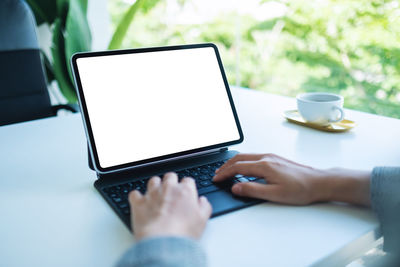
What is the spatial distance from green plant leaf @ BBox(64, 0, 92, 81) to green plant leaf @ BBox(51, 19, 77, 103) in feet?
0.15

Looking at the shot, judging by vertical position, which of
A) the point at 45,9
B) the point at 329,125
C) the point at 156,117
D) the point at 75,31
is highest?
the point at 45,9

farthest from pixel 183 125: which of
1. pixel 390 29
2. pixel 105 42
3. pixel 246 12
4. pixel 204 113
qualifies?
pixel 246 12

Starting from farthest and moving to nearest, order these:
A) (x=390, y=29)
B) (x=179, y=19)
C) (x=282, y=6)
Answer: (x=179, y=19)
(x=282, y=6)
(x=390, y=29)

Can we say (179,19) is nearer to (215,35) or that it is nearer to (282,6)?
(215,35)

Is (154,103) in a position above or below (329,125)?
above

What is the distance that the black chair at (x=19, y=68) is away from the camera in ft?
4.18

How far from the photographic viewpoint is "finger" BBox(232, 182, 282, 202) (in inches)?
21.1

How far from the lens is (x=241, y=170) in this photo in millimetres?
585

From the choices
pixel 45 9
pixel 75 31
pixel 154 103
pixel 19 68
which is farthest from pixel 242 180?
pixel 45 9

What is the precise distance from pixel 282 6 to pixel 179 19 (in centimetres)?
144

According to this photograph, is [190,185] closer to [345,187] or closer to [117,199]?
[117,199]

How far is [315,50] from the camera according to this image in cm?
398

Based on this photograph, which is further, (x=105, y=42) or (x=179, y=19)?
(x=179, y=19)

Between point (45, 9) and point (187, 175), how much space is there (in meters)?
1.70
